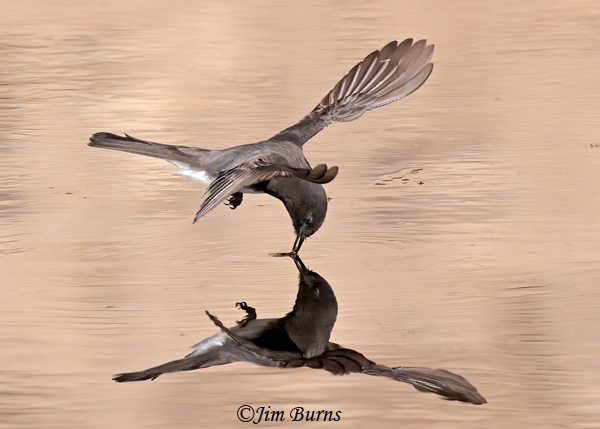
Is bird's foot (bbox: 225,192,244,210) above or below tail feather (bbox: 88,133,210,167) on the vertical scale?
above

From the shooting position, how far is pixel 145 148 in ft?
23.0

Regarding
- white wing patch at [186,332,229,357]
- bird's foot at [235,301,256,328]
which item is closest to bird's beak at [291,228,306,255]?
bird's foot at [235,301,256,328]

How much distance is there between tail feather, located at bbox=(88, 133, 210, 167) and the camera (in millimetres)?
6930

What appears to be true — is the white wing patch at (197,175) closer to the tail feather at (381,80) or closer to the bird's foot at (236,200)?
the bird's foot at (236,200)

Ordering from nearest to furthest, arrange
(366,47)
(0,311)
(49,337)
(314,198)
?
(49,337), (0,311), (314,198), (366,47)

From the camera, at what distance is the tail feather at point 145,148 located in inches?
273

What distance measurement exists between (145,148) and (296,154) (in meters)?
1.07

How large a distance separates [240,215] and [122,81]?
216 inches

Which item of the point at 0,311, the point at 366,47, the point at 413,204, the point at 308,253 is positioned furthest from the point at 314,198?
the point at 366,47

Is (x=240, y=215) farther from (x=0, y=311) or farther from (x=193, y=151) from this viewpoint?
(x=0, y=311)

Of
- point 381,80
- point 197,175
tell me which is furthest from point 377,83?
point 197,175

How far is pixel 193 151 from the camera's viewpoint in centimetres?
723

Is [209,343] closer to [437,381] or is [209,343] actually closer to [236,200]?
[437,381]

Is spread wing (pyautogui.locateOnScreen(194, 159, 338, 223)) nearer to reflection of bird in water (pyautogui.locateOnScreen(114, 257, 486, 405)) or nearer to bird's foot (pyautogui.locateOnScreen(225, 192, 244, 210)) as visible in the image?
reflection of bird in water (pyautogui.locateOnScreen(114, 257, 486, 405))
